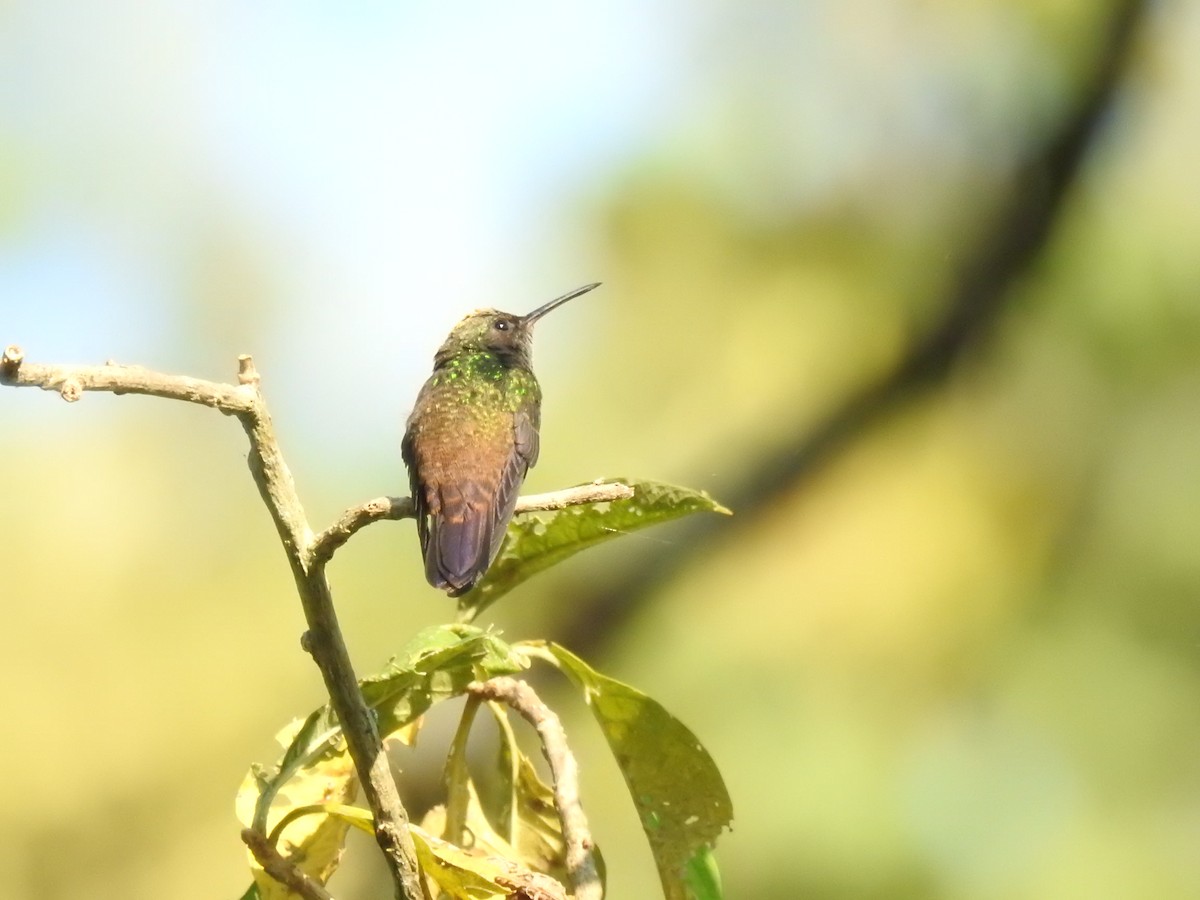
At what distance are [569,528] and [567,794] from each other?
412 mm

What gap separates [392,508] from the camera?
1.35m

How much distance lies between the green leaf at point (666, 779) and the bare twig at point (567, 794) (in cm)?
13

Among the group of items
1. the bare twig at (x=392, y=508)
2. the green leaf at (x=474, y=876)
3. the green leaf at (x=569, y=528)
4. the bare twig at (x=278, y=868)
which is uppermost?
the bare twig at (x=392, y=508)

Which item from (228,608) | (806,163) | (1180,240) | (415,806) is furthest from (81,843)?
(1180,240)

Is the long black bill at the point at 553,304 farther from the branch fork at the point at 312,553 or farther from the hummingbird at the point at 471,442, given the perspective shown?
the branch fork at the point at 312,553

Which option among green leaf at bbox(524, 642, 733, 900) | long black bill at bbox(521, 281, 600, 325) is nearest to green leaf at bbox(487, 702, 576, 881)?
green leaf at bbox(524, 642, 733, 900)

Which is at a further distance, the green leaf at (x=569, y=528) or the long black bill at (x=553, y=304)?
the long black bill at (x=553, y=304)

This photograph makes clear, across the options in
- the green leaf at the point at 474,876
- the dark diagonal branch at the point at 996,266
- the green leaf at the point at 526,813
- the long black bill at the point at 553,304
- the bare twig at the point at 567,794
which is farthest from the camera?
the dark diagonal branch at the point at 996,266

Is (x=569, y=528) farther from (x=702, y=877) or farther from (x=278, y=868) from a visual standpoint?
(x=278, y=868)

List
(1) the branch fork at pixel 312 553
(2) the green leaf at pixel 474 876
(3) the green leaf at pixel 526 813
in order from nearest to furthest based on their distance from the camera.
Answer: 1. (1) the branch fork at pixel 312 553
2. (2) the green leaf at pixel 474 876
3. (3) the green leaf at pixel 526 813

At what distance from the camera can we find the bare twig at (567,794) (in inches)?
54.0

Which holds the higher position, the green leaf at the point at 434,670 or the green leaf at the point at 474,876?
the green leaf at the point at 434,670

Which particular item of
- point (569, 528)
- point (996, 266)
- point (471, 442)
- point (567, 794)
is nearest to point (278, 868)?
point (567, 794)

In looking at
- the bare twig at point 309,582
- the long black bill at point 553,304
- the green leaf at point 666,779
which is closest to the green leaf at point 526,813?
the green leaf at point 666,779
